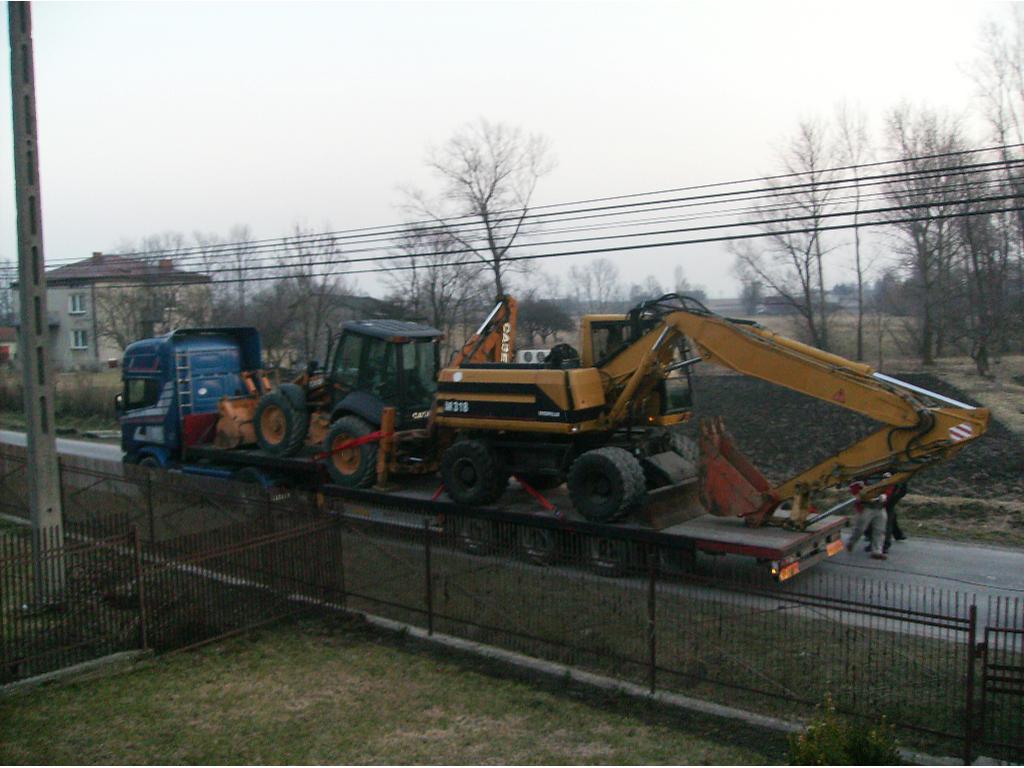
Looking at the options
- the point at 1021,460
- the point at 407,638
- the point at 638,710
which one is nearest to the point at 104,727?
the point at 407,638

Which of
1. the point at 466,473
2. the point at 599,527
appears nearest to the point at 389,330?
the point at 466,473

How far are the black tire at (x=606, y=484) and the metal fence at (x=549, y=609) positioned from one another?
45 centimetres

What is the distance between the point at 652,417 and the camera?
13.4m

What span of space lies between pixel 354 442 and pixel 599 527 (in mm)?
4892

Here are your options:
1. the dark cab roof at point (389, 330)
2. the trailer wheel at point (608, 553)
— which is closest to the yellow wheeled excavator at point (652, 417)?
the trailer wheel at point (608, 553)

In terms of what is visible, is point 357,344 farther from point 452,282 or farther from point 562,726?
point 452,282

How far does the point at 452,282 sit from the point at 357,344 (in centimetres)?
1854

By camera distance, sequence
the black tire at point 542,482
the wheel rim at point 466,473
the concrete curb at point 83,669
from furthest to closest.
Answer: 1. the black tire at point 542,482
2. the wheel rim at point 466,473
3. the concrete curb at point 83,669

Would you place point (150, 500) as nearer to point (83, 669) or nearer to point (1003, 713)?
point (83, 669)

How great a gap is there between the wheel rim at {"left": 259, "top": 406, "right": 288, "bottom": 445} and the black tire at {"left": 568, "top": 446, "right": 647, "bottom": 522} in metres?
6.52

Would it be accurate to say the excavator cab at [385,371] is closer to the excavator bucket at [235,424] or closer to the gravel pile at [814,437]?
the excavator bucket at [235,424]

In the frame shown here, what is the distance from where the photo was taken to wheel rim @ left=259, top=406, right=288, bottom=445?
16.4 metres

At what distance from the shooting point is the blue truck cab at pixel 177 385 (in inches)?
707

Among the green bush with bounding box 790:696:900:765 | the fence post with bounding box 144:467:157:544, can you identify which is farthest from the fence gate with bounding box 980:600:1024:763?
the fence post with bounding box 144:467:157:544
